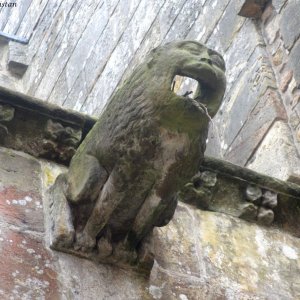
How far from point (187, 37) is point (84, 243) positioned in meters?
2.41

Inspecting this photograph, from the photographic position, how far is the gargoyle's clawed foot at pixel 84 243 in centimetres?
290

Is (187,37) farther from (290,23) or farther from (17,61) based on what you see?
(17,61)

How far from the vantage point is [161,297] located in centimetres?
293

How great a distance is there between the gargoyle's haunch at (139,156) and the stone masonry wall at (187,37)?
1.12 meters

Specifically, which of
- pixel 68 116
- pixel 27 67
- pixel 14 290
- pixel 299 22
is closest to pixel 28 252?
pixel 14 290

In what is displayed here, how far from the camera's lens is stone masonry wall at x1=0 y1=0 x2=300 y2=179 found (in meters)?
4.22

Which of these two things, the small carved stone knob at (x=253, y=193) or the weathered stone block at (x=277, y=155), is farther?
the weathered stone block at (x=277, y=155)

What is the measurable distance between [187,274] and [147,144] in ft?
1.90

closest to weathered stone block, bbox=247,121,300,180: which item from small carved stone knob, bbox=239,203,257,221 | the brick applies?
small carved stone knob, bbox=239,203,257,221

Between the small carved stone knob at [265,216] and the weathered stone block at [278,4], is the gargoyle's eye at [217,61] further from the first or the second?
the weathered stone block at [278,4]

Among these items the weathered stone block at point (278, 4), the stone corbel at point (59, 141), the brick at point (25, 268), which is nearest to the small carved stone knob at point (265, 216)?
the stone corbel at point (59, 141)

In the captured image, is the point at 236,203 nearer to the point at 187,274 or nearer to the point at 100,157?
the point at 187,274

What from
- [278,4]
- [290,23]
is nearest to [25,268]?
[290,23]

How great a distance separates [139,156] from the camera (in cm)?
274
